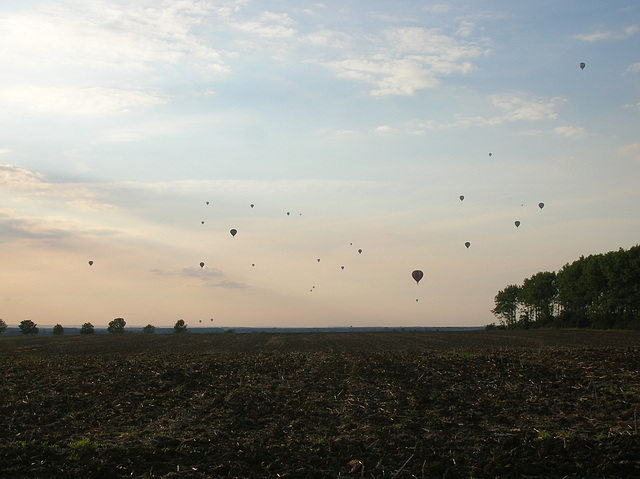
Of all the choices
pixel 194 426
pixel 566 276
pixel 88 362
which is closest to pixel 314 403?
pixel 194 426

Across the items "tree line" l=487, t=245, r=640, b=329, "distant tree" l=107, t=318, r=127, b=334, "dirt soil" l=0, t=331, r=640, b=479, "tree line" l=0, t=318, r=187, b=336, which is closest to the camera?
"dirt soil" l=0, t=331, r=640, b=479

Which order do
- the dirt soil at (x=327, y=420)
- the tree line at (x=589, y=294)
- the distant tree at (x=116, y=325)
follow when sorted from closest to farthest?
1. the dirt soil at (x=327, y=420)
2. the tree line at (x=589, y=294)
3. the distant tree at (x=116, y=325)

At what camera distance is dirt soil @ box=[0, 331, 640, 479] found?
1487 centimetres

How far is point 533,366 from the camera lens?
28.4 m

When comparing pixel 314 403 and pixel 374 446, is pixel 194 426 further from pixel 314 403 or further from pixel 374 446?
pixel 374 446

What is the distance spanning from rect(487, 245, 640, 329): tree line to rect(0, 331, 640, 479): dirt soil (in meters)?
66.8

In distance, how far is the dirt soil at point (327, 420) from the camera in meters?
14.9

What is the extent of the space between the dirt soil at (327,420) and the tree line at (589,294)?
66.8m

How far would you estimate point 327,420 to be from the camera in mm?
19250

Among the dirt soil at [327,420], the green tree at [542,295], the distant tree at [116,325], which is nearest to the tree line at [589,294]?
the green tree at [542,295]

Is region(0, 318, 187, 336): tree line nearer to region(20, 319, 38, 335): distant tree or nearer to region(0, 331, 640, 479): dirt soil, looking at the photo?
region(20, 319, 38, 335): distant tree

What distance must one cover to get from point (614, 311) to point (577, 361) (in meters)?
74.2

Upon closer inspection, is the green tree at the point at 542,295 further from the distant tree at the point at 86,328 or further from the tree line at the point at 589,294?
the distant tree at the point at 86,328

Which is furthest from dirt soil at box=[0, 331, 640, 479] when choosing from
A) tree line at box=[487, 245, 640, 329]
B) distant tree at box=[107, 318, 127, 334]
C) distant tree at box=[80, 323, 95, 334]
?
distant tree at box=[107, 318, 127, 334]
